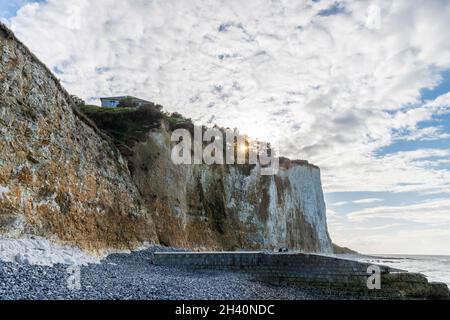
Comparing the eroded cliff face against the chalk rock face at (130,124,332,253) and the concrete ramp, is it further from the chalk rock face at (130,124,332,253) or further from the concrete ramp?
the concrete ramp

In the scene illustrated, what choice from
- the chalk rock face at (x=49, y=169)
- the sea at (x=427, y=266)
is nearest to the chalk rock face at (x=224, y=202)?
the chalk rock face at (x=49, y=169)

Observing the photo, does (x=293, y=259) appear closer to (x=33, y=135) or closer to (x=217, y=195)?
(x=33, y=135)

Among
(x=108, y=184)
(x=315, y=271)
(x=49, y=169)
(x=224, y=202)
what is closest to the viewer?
(x=49, y=169)

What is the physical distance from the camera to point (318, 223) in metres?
58.2

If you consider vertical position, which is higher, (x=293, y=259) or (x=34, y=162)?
(x=34, y=162)

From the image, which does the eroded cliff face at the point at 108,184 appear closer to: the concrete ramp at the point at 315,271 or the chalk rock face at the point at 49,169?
the chalk rock face at the point at 49,169

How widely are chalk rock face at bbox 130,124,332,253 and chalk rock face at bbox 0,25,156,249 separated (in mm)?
6033

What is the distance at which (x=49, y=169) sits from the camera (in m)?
17.4

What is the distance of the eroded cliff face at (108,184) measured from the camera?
15.8 m

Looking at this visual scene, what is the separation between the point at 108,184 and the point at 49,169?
657 centimetres

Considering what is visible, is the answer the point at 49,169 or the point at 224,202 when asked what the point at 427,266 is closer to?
the point at 224,202

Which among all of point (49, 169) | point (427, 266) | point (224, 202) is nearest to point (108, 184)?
point (49, 169)
